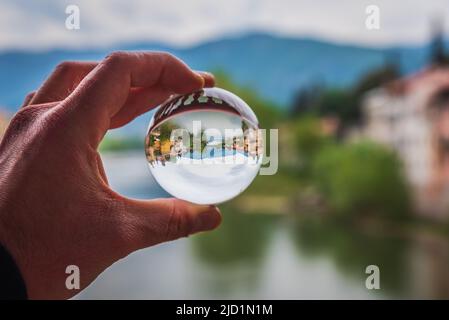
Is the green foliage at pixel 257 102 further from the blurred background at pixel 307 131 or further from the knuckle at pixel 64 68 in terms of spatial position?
the knuckle at pixel 64 68

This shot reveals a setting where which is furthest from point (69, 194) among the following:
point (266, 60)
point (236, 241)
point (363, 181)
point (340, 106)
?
point (266, 60)

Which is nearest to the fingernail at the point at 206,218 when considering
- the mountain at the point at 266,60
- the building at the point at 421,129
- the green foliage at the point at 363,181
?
the building at the point at 421,129

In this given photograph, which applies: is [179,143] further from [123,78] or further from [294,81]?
[294,81]

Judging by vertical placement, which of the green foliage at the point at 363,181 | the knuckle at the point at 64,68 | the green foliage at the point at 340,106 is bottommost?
the knuckle at the point at 64,68

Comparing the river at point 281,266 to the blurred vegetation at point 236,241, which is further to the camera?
the blurred vegetation at point 236,241

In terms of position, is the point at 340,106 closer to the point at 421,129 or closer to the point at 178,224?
the point at 421,129

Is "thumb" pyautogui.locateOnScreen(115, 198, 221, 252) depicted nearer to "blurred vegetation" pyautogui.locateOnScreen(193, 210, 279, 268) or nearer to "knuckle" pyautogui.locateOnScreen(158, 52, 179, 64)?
"knuckle" pyautogui.locateOnScreen(158, 52, 179, 64)
